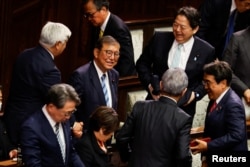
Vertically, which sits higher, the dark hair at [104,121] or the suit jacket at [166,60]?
the suit jacket at [166,60]

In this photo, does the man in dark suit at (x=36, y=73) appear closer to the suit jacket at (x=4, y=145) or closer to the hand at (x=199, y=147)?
the suit jacket at (x=4, y=145)

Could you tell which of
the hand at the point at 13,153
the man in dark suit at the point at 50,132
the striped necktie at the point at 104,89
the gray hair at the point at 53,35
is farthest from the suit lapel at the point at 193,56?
the hand at the point at 13,153

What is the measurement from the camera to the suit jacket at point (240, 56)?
190 inches

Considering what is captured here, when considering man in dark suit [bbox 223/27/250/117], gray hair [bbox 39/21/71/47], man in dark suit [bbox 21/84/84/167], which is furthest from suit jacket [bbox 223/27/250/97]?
man in dark suit [bbox 21/84/84/167]

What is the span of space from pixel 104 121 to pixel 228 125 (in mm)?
708

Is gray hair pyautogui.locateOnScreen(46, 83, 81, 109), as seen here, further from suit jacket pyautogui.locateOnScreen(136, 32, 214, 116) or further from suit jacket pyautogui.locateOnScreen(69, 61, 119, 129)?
suit jacket pyautogui.locateOnScreen(136, 32, 214, 116)

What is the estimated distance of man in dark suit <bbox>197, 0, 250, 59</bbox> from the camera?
5250 mm

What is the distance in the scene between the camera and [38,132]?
3695mm

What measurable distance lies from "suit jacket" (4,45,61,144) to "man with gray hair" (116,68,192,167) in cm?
57

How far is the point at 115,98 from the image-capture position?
4516mm

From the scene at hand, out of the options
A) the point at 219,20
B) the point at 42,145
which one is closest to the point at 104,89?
the point at 42,145

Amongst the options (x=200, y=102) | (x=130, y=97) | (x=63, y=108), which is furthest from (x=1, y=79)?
(x=63, y=108)

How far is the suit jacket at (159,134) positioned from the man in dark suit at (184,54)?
71cm

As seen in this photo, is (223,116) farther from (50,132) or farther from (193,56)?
(50,132)
